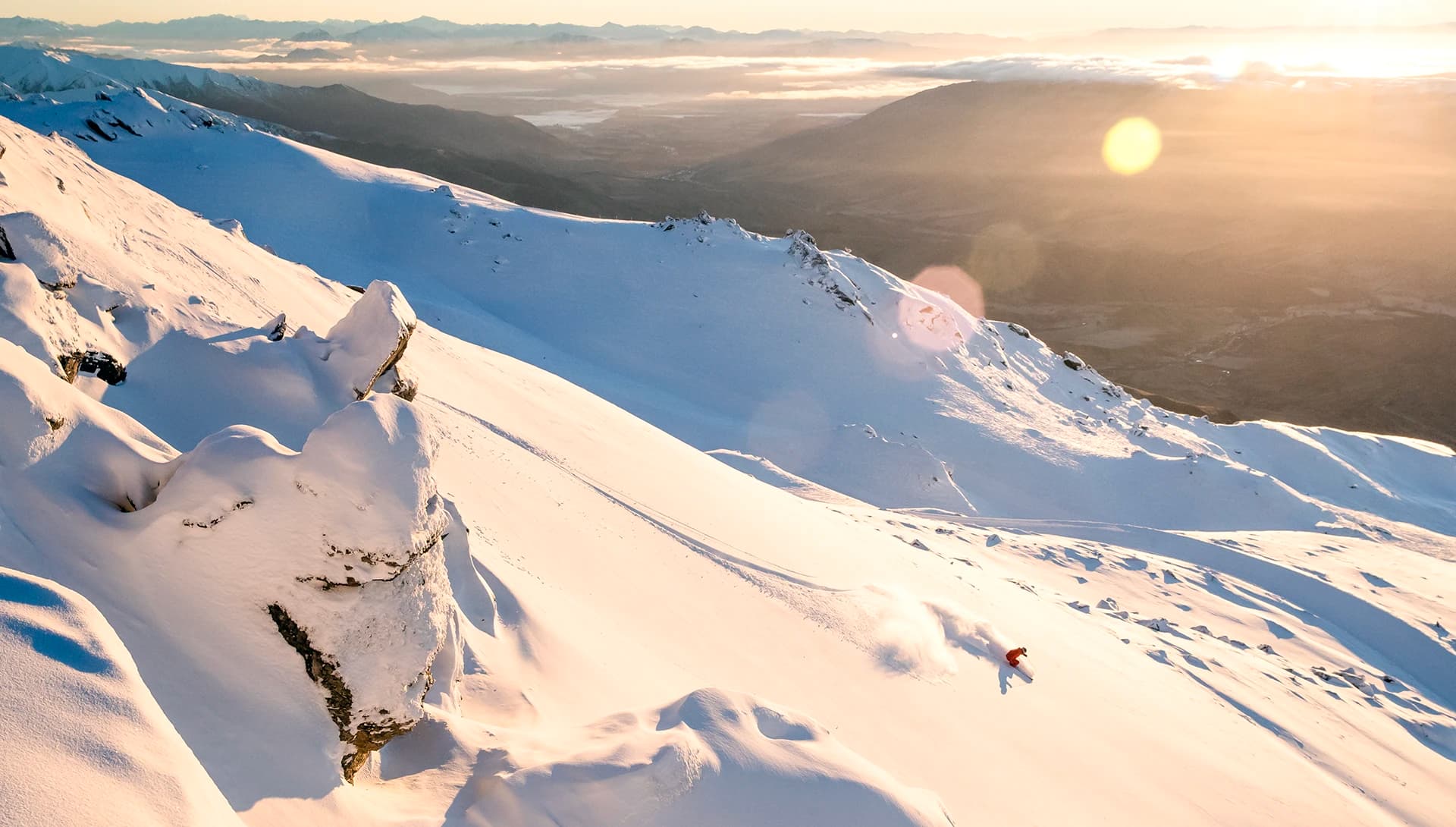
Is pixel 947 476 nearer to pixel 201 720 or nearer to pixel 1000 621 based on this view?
pixel 1000 621

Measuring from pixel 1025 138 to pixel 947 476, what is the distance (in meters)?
140

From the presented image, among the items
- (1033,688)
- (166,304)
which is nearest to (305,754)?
(166,304)

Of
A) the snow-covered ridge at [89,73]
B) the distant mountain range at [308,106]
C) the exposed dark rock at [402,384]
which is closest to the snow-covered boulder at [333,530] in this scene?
the exposed dark rock at [402,384]

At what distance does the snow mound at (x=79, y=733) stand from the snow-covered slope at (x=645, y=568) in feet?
3.08

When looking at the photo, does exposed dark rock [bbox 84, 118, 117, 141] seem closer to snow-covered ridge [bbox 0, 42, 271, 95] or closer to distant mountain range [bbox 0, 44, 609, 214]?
distant mountain range [bbox 0, 44, 609, 214]

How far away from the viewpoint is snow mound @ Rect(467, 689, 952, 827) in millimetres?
4605

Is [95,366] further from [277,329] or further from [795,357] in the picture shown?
[795,357]

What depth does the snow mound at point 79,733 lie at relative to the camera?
2768mm

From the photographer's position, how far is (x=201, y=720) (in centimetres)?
415

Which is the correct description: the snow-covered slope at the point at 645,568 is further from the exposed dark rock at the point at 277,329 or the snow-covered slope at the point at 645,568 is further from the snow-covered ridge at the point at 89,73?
the snow-covered ridge at the point at 89,73

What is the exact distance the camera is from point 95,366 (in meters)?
6.30

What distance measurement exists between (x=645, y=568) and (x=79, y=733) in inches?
273

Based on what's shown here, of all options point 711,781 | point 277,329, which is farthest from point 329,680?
point 277,329

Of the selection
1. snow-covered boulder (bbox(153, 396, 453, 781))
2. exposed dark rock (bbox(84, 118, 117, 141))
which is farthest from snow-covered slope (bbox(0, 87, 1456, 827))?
exposed dark rock (bbox(84, 118, 117, 141))
